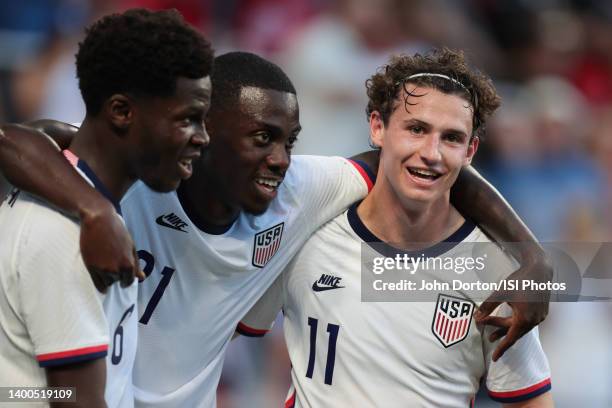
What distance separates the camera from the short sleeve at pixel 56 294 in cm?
250

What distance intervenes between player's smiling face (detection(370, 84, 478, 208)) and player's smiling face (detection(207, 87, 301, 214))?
0.41 m

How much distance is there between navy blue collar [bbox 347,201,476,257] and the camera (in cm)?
348

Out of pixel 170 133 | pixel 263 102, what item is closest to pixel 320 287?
pixel 263 102

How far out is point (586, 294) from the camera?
3.74 meters

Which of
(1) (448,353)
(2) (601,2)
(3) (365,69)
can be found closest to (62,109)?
(3) (365,69)

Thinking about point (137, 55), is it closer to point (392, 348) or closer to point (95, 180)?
point (95, 180)

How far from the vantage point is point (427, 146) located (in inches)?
133

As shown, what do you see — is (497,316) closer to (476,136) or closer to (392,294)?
(392,294)

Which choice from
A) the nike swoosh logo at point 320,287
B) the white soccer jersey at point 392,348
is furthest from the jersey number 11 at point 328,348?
→ the nike swoosh logo at point 320,287

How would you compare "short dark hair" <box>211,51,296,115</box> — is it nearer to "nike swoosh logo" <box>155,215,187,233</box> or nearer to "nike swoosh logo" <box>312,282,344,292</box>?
"nike swoosh logo" <box>155,215,187,233</box>

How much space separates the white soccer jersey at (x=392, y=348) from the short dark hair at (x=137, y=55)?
1116 millimetres

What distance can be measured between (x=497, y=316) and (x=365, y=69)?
3.44 meters

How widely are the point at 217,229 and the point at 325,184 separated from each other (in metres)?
0.46

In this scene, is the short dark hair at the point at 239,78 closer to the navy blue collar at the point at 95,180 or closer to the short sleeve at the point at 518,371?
the navy blue collar at the point at 95,180
